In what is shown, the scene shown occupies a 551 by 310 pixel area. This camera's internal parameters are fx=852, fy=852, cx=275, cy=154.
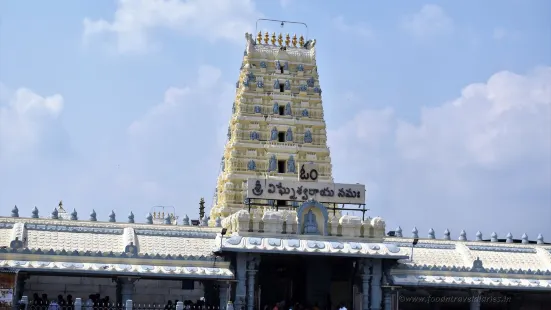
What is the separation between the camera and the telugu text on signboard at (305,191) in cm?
5069

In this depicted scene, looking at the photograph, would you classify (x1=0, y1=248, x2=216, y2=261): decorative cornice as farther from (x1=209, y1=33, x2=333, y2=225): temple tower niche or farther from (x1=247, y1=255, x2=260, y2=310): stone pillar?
(x1=209, y1=33, x2=333, y2=225): temple tower niche

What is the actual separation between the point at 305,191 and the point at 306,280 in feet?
18.2

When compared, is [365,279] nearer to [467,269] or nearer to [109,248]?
[467,269]

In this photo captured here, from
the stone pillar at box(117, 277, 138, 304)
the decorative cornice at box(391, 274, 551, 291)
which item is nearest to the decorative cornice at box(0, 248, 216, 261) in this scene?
the stone pillar at box(117, 277, 138, 304)

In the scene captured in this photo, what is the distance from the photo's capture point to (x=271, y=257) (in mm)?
54344

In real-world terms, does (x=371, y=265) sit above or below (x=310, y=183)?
below

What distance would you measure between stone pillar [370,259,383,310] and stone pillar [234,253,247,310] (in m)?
7.49

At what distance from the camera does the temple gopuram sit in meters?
46.9

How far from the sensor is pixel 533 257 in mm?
56594

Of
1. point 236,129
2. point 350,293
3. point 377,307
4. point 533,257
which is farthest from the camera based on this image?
point 236,129

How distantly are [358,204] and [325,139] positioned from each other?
1354 cm

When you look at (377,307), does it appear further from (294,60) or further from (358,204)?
(294,60)

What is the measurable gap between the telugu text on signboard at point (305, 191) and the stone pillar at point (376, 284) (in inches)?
170

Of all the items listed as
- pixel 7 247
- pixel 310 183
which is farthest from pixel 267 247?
pixel 7 247
